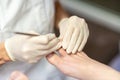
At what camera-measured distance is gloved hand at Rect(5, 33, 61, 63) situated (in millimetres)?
789

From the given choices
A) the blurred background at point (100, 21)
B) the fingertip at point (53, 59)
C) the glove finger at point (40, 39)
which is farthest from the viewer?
the blurred background at point (100, 21)

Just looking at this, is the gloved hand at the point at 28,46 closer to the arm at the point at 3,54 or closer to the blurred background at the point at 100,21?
the arm at the point at 3,54

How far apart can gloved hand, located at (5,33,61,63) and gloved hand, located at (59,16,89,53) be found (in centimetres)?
7

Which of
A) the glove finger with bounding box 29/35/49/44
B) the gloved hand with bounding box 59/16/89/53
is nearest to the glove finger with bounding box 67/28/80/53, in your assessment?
the gloved hand with bounding box 59/16/89/53

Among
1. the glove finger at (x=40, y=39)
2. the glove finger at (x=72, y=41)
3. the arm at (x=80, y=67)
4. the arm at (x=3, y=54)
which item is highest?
the glove finger at (x=40, y=39)

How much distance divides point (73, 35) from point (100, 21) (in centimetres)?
44

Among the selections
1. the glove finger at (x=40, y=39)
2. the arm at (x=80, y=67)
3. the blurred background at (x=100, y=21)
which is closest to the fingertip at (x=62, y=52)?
the arm at (x=80, y=67)

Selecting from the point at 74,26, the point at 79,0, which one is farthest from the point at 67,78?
the point at 79,0

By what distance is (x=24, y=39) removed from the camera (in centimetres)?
79

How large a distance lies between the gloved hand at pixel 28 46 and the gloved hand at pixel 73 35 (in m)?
0.07

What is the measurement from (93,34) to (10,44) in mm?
817

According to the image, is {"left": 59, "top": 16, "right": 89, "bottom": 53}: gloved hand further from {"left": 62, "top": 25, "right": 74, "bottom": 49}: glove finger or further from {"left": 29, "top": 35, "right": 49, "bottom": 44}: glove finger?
{"left": 29, "top": 35, "right": 49, "bottom": 44}: glove finger

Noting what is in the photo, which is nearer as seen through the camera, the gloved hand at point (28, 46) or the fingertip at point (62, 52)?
the gloved hand at point (28, 46)

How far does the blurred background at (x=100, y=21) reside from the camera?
128 cm
